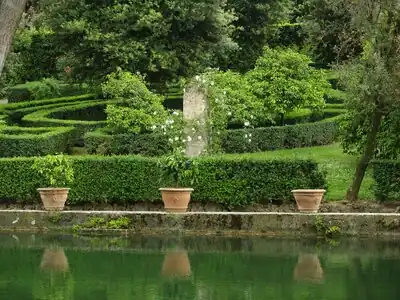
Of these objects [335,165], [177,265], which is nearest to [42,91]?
[335,165]

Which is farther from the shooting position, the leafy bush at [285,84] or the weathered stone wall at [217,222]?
the leafy bush at [285,84]

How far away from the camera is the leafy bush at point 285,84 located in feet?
86.0

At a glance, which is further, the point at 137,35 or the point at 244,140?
the point at 137,35

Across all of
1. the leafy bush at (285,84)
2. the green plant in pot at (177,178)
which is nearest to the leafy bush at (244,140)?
the leafy bush at (285,84)

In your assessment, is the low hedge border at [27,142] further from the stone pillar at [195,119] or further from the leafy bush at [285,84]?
the leafy bush at [285,84]

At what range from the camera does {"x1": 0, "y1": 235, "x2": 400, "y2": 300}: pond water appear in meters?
11.6

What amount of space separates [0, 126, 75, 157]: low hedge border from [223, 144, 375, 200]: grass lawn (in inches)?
192

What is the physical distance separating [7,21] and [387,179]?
9490 millimetres

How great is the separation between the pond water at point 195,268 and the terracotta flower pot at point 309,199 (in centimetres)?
134

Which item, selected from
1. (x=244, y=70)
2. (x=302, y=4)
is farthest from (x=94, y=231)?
(x=302, y=4)

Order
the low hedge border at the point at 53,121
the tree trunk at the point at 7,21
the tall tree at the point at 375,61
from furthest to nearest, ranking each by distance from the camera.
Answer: the low hedge border at the point at 53,121 → the tall tree at the point at 375,61 → the tree trunk at the point at 7,21

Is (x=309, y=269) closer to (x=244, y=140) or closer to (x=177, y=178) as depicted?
(x=177, y=178)

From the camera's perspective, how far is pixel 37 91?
35.3 metres

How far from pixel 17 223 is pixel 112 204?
7.18 feet
